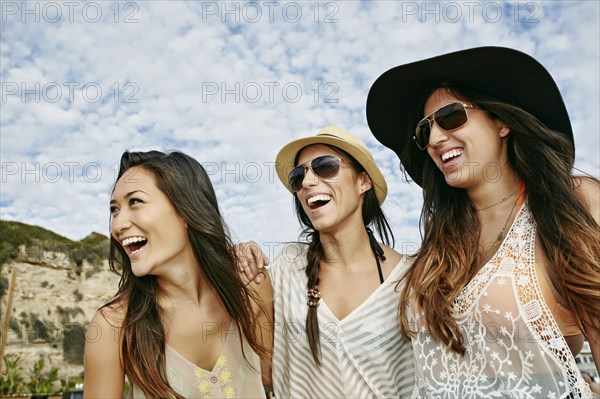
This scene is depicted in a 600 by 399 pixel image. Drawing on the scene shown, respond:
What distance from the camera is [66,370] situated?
94.6 ft

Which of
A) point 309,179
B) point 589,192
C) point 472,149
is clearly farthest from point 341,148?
point 589,192

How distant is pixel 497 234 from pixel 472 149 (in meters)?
0.55

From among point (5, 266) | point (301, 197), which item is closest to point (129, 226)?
point (301, 197)

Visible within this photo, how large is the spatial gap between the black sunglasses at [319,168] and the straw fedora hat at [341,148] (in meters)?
0.14

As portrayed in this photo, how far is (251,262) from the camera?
4.29 metres

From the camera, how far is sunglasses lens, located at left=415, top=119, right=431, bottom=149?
3643 mm

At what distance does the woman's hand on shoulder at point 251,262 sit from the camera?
423 centimetres

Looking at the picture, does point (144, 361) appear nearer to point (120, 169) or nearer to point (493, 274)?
point (120, 169)

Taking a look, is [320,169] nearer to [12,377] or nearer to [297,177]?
[297,177]

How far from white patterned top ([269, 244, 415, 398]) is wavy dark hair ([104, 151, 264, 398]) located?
25 cm

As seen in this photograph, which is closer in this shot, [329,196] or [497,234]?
[497,234]

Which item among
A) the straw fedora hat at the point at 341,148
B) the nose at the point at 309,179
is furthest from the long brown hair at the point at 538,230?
the nose at the point at 309,179

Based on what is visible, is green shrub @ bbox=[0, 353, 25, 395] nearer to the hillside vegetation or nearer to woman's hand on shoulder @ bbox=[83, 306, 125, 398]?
the hillside vegetation

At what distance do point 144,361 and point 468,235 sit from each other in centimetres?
223
